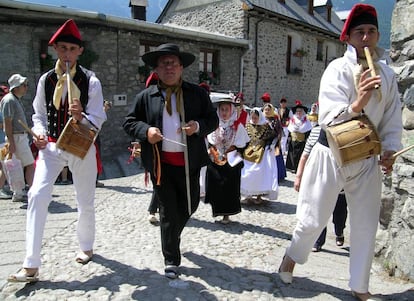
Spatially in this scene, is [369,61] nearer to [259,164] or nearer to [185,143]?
[185,143]

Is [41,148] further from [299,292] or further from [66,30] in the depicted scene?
[299,292]

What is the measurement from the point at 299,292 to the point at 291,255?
0.88 feet

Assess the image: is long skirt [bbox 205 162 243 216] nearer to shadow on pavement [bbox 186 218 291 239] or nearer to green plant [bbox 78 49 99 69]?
shadow on pavement [bbox 186 218 291 239]

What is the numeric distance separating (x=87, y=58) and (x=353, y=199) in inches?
347

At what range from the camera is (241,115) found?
5219 mm

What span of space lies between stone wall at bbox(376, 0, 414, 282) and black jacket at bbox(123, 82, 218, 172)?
1530mm

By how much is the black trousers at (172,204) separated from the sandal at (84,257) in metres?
0.73

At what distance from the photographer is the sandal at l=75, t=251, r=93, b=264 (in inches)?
133

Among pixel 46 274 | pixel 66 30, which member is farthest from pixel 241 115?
pixel 46 274

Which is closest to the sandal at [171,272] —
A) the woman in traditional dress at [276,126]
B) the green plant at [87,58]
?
the woman in traditional dress at [276,126]

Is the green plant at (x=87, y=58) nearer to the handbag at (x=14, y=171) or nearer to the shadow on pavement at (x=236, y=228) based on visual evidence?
the handbag at (x=14, y=171)

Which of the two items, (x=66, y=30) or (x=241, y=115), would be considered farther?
(x=241, y=115)

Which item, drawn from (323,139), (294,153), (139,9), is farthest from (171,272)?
(139,9)

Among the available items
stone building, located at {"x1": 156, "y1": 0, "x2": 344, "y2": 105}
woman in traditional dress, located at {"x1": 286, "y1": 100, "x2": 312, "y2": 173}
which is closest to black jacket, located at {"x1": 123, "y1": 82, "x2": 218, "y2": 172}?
woman in traditional dress, located at {"x1": 286, "y1": 100, "x2": 312, "y2": 173}
